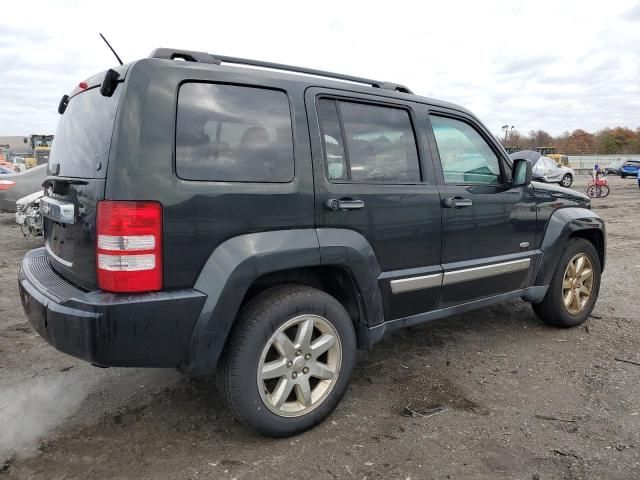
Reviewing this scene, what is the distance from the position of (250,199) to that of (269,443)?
1.32 metres

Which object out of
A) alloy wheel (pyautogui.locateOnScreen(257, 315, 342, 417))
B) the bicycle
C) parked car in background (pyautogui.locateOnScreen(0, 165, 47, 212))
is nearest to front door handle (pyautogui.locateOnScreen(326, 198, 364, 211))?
alloy wheel (pyautogui.locateOnScreen(257, 315, 342, 417))

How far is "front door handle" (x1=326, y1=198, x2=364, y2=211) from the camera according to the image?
2740mm

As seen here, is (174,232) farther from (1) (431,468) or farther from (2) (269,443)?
(1) (431,468)

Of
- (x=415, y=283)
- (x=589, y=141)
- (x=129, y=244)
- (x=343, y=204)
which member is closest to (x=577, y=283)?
(x=415, y=283)

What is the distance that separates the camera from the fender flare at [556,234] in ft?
13.5

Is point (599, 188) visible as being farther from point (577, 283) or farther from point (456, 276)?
point (456, 276)

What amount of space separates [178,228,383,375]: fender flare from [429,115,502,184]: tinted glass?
4.08 ft

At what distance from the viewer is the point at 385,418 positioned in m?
2.94

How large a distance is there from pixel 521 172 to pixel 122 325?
3.01m

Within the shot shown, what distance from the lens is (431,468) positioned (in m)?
2.46

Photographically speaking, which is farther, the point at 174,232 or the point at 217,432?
the point at 217,432

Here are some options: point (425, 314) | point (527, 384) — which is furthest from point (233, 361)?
point (527, 384)

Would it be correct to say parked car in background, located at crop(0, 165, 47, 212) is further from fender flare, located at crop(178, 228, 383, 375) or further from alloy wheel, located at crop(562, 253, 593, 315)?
alloy wheel, located at crop(562, 253, 593, 315)

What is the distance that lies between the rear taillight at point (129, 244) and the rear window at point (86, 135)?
0.71 ft
